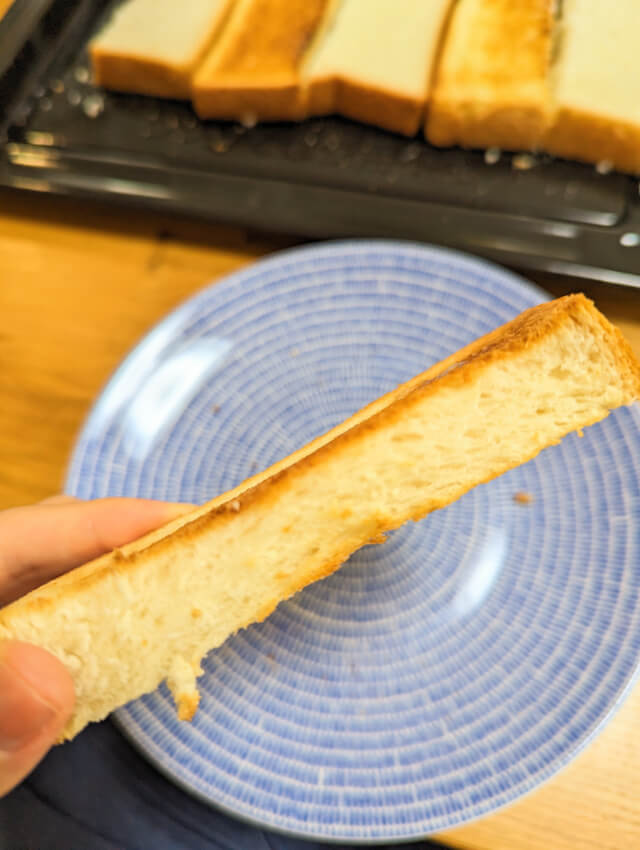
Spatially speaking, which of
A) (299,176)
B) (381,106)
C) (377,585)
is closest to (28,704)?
(377,585)

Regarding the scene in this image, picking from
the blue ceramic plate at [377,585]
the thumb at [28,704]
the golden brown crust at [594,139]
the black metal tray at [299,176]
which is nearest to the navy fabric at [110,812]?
the blue ceramic plate at [377,585]

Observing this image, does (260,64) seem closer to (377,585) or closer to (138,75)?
(138,75)

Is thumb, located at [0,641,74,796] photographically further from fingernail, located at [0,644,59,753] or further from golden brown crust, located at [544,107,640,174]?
golden brown crust, located at [544,107,640,174]

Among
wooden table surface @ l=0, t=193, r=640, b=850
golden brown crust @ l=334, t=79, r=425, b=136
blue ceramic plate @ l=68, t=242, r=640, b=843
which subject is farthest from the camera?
golden brown crust @ l=334, t=79, r=425, b=136

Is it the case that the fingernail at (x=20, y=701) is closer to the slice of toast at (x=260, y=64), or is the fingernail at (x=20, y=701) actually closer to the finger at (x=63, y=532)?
the finger at (x=63, y=532)

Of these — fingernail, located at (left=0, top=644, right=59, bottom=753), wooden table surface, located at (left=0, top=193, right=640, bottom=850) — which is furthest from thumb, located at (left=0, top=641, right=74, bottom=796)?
wooden table surface, located at (left=0, top=193, right=640, bottom=850)

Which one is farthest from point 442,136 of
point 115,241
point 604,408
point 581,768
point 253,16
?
point 581,768

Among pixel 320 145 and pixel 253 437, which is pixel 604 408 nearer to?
pixel 253 437

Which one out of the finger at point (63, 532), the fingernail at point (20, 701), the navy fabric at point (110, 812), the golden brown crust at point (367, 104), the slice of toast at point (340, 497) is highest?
the golden brown crust at point (367, 104)
